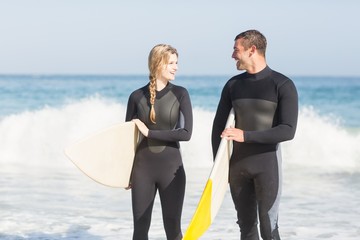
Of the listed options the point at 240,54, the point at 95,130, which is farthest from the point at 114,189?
the point at 95,130

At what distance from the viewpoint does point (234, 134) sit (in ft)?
12.6

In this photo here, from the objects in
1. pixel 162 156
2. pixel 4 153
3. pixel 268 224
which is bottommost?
pixel 4 153

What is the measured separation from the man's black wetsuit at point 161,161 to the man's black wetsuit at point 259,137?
337mm

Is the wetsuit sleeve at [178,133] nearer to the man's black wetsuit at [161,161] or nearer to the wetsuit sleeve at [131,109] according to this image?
the man's black wetsuit at [161,161]

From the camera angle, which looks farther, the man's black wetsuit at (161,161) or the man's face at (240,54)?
the man's black wetsuit at (161,161)

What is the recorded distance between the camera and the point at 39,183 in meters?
9.25

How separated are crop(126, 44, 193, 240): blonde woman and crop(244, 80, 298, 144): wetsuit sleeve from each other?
0.54 m

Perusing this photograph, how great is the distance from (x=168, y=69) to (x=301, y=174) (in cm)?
676

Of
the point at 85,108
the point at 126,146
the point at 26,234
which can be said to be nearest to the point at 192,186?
the point at 26,234

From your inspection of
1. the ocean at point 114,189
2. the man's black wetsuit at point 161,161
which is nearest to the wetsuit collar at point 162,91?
the man's black wetsuit at point 161,161

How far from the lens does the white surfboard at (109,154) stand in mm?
4414

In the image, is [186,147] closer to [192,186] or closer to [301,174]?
[301,174]

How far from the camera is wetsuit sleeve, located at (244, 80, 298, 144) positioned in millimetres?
3852

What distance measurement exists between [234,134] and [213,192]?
335mm
